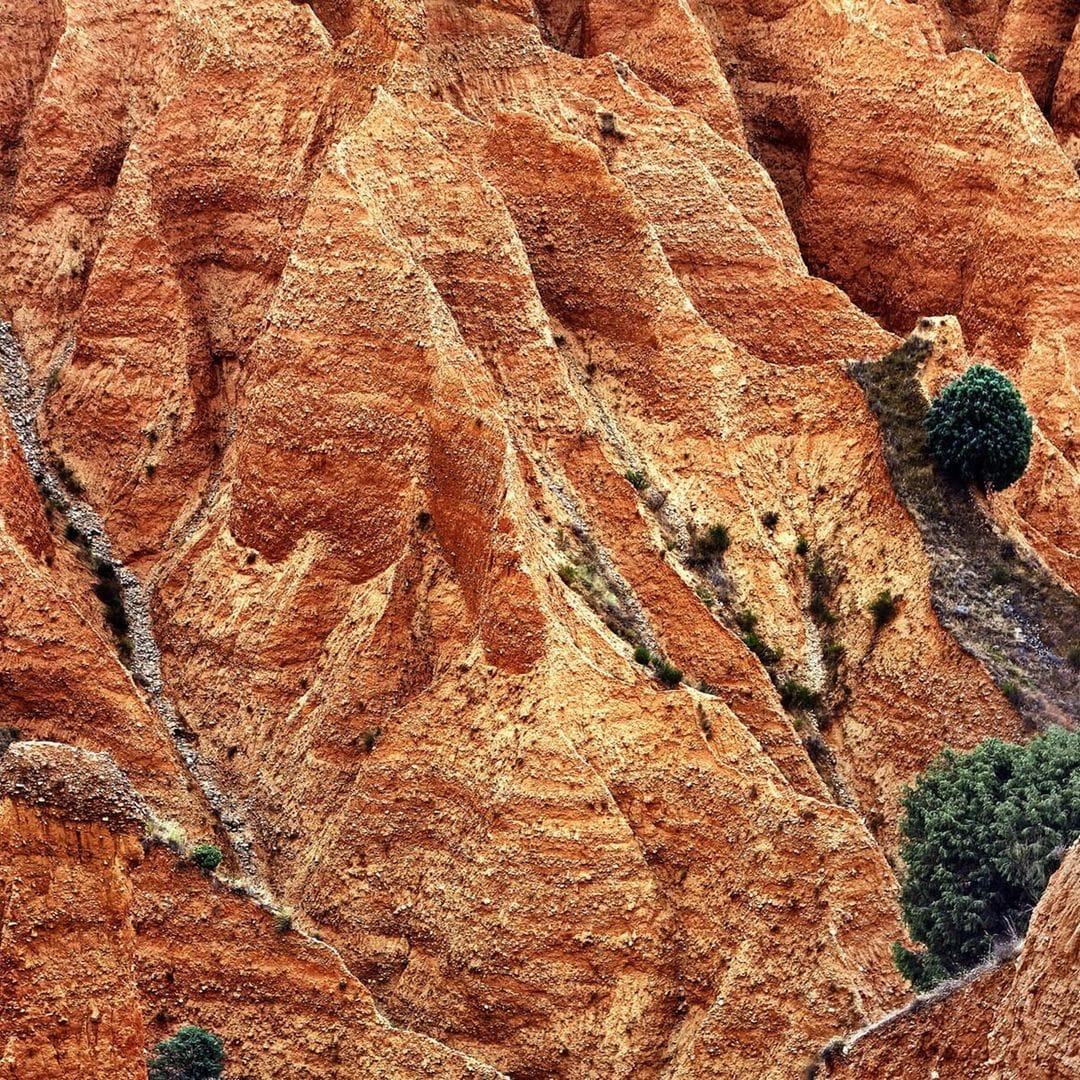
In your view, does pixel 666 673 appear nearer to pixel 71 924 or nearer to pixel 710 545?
pixel 710 545

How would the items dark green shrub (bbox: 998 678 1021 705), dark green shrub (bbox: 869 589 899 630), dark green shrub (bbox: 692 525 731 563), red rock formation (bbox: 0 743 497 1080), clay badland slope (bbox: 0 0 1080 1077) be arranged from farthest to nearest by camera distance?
dark green shrub (bbox: 692 525 731 563)
dark green shrub (bbox: 869 589 899 630)
dark green shrub (bbox: 998 678 1021 705)
clay badland slope (bbox: 0 0 1080 1077)
red rock formation (bbox: 0 743 497 1080)

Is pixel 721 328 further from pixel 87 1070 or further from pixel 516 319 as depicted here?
pixel 87 1070

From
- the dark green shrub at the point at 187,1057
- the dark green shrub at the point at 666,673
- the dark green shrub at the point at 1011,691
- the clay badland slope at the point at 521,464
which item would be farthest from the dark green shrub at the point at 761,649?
the dark green shrub at the point at 187,1057

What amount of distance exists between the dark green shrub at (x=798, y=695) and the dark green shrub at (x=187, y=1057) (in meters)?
16.9

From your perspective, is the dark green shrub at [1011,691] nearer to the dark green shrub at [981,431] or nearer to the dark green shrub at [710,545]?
the dark green shrub at [981,431]

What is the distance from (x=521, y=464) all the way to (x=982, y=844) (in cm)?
1411

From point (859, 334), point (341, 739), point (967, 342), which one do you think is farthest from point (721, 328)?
point (341, 739)

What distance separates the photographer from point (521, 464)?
→ 2429 inches

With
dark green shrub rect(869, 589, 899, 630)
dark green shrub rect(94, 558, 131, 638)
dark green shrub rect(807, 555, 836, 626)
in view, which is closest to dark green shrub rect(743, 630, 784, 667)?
dark green shrub rect(807, 555, 836, 626)

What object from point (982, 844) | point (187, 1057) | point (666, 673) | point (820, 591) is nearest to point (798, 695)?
point (820, 591)

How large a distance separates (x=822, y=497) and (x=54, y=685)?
1990 centimetres

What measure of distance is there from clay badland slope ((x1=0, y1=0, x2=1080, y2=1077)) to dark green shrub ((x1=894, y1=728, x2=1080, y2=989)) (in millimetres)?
1277

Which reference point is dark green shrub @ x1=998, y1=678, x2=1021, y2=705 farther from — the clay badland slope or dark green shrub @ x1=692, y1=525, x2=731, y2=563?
dark green shrub @ x1=692, y1=525, x2=731, y2=563

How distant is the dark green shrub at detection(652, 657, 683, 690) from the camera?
59344mm
